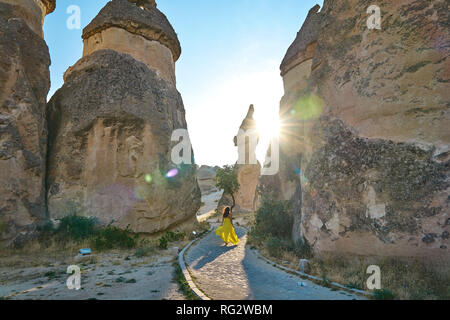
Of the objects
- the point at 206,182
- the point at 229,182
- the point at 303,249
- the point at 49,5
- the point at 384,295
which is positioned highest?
the point at 49,5

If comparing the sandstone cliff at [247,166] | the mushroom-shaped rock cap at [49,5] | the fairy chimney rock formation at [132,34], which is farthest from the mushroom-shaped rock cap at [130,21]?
the sandstone cliff at [247,166]

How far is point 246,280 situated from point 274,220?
5007mm

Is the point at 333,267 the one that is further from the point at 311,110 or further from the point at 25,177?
the point at 25,177

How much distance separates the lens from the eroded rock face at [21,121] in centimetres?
847

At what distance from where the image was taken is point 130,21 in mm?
12875

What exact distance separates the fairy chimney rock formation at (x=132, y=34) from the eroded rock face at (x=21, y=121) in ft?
8.58

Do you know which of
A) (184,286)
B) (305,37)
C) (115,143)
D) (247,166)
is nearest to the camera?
(184,286)

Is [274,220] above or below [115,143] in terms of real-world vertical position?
below

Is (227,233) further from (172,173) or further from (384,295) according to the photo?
(384,295)

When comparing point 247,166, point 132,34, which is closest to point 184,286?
point 132,34

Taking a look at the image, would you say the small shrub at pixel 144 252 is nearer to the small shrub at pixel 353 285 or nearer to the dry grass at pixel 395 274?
the dry grass at pixel 395 274

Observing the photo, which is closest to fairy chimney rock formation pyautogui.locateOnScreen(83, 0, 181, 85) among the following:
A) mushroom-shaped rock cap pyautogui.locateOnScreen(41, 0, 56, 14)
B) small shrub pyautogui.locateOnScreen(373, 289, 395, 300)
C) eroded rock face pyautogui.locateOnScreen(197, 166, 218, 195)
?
mushroom-shaped rock cap pyautogui.locateOnScreen(41, 0, 56, 14)

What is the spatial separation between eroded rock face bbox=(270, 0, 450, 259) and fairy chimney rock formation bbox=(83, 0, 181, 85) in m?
9.12
